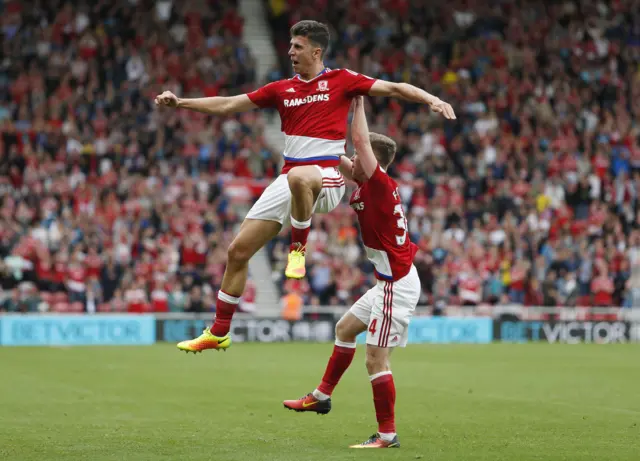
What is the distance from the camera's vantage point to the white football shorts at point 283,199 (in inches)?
356

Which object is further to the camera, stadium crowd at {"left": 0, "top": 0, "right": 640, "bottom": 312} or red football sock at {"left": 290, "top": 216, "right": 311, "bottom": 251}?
stadium crowd at {"left": 0, "top": 0, "right": 640, "bottom": 312}

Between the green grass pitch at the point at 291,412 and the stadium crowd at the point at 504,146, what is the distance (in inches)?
197

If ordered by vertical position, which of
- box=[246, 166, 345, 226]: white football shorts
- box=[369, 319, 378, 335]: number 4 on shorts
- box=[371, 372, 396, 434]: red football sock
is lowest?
box=[371, 372, 396, 434]: red football sock

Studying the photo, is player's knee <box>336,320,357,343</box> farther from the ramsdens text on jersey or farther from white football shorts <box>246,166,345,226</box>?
the ramsdens text on jersey

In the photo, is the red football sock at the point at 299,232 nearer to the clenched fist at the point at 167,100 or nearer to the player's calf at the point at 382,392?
the player's calf at the point at 382,392

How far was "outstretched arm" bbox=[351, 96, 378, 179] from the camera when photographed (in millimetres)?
8883

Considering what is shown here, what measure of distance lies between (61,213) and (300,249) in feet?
52.8

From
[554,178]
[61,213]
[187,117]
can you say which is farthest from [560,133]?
[61,213]

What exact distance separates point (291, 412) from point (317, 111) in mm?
4142

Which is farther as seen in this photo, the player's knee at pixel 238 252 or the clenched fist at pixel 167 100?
the player's knee at pixel 238 252

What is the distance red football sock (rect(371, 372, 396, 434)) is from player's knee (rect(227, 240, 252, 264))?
1541 millimetres

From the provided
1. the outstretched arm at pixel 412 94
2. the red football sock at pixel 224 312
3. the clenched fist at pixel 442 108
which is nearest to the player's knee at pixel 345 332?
the red football sock at pixel 224 312

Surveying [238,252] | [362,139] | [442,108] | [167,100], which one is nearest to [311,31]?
[362,139]

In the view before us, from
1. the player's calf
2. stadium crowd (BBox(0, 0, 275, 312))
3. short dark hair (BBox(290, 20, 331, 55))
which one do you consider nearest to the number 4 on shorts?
the player's calf
